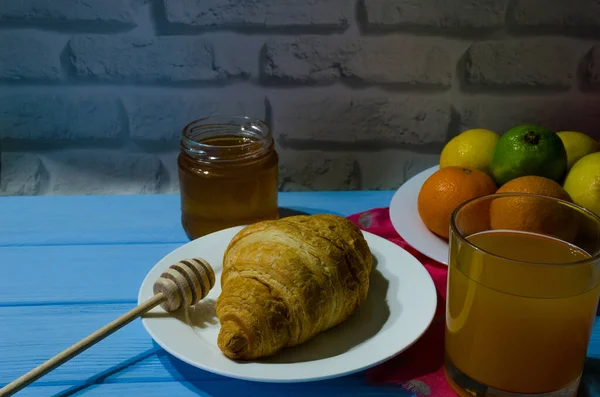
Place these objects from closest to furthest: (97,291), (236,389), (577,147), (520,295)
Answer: (520,295)
(236,389)
(97,291)
(577,147)

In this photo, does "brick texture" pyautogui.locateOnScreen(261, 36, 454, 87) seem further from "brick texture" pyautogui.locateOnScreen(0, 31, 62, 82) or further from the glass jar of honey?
"brick texture" pyautogui.locateOnScreen(0, 31, 62, 82)

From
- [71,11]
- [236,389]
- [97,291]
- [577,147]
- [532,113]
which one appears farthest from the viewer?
[532,113]

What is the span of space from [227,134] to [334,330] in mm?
435

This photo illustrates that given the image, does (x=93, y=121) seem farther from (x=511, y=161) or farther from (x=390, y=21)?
(x=511, y=161)

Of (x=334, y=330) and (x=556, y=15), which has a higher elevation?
(x=556, y=15)

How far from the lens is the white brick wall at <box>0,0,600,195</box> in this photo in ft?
3.84

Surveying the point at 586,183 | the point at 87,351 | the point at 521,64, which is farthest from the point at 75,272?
the point at 521,64

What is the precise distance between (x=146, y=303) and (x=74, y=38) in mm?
616

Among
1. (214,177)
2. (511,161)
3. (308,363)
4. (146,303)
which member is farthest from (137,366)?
(511,161)

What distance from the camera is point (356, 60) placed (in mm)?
1204

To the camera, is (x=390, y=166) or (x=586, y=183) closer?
(x=586, y=183)

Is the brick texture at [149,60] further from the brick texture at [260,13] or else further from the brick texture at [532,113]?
the brick texture at [532,113]

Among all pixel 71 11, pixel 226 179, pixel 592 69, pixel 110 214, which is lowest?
pixel 110 214

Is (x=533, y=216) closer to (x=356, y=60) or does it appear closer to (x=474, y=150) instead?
(x=474, y=150)
